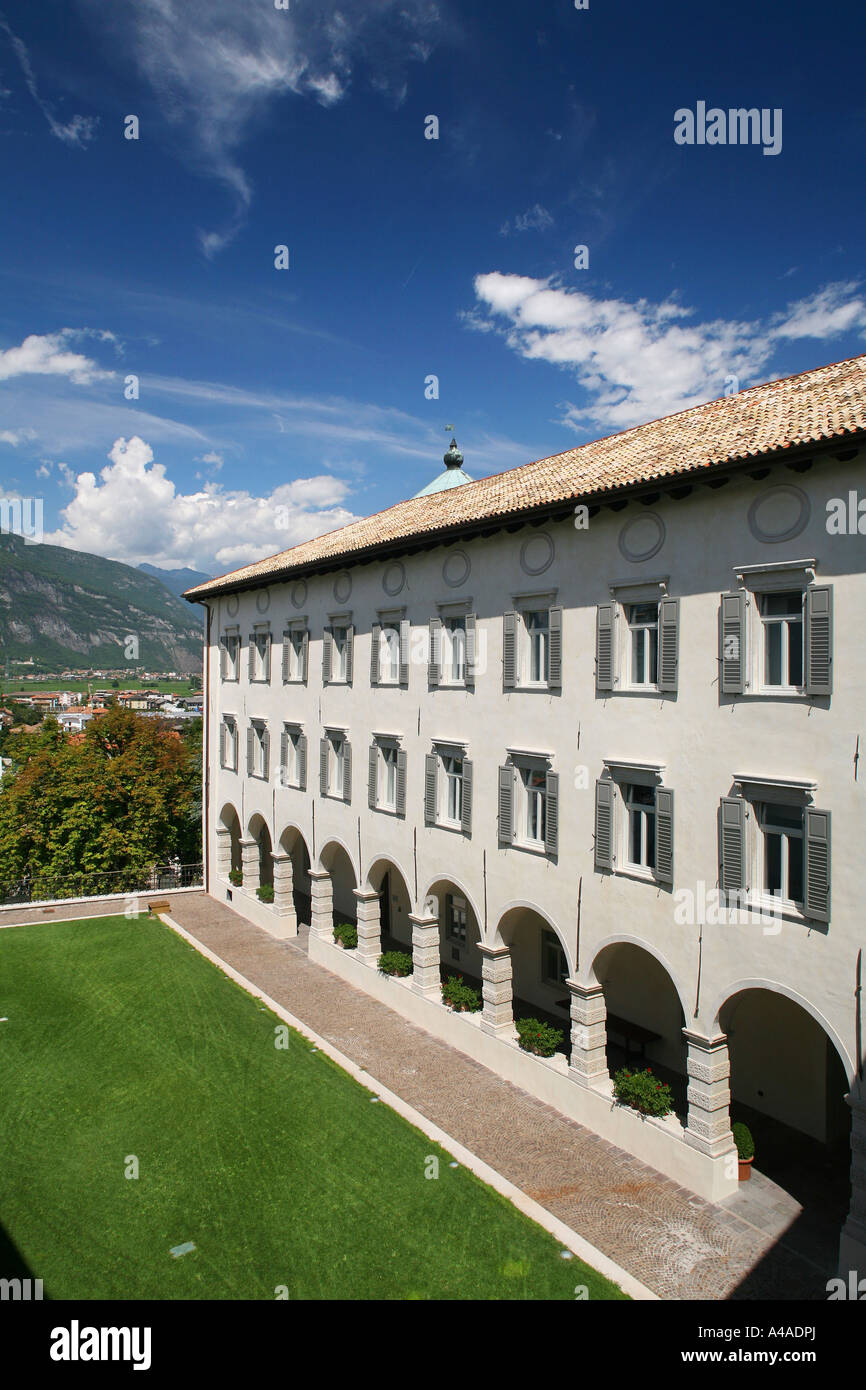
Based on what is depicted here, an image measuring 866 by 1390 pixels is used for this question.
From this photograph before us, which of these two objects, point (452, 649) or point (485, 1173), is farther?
point (452, 649)

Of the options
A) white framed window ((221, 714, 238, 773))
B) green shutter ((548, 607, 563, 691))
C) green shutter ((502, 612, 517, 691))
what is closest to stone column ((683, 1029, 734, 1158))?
green shutter ((548, 607, 563, 691))

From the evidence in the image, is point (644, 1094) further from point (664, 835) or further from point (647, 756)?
point (647, 756)

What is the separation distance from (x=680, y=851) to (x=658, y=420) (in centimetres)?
1076

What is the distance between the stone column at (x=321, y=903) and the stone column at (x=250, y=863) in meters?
6.71

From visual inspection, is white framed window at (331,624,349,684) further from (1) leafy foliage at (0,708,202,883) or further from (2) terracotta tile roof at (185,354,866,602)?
(1) leafy foliage at (0,708,202,883)

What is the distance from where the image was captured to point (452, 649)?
2061 cm

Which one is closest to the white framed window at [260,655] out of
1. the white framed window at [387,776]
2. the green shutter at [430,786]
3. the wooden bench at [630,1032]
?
the white framed window at [387,776]

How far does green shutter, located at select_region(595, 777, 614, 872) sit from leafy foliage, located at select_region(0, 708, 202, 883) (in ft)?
87.0

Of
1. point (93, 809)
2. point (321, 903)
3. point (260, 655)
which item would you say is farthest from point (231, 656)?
point (321, 903)

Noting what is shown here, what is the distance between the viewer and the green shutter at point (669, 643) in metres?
14.4

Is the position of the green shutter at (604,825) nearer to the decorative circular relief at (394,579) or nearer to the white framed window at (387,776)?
the white framed window at (387,776)

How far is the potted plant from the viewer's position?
1393cm

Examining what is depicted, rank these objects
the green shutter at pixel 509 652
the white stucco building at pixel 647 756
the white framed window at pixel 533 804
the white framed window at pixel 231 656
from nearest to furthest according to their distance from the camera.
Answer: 1. the white stucco building at pixel 647 756
2. the white framed window at pixel 533 804
3. the green shutter at pixel 509 652
4. the white framed window at pixel 231 656

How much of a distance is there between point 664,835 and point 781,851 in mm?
2140
